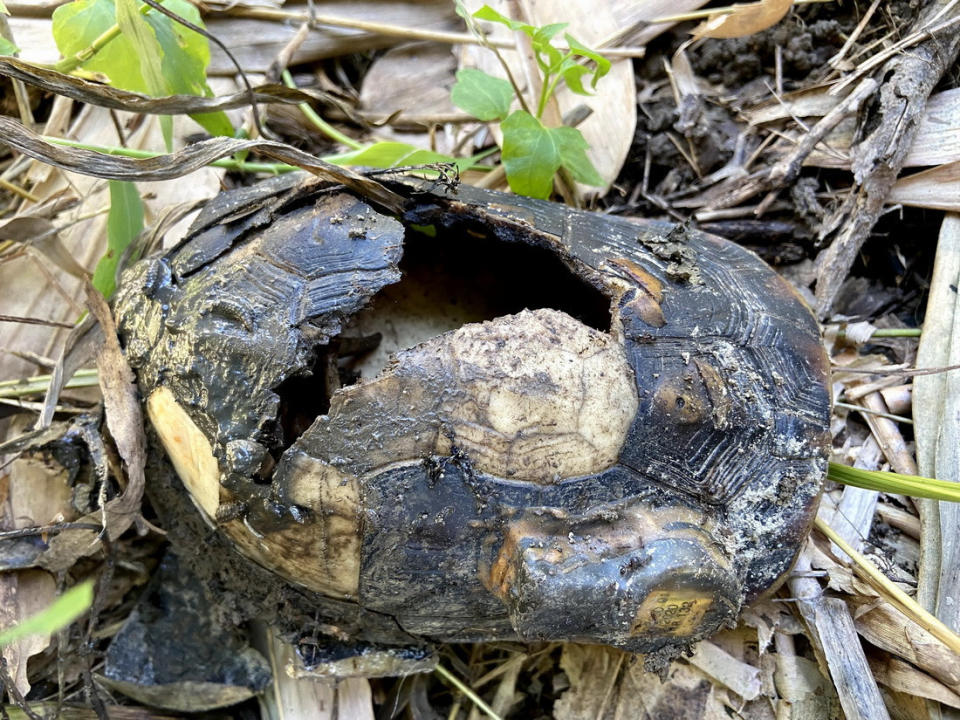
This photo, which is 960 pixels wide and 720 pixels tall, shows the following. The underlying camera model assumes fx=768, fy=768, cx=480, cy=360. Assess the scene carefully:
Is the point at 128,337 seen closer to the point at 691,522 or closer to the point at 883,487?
the point at 691,522

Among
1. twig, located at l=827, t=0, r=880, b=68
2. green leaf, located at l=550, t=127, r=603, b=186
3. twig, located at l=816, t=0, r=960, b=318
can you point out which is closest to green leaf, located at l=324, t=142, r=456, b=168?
green leaf, located at l=550, t=127, r=603, b=186

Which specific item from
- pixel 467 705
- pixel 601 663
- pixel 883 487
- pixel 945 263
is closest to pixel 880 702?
pixel 883 487

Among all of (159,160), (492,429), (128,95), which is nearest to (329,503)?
(492,429)

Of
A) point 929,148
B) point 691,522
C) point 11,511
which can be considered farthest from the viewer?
point 929,148

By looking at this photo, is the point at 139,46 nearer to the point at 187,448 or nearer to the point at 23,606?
the point at 187,448

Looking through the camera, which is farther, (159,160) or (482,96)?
(482,96)

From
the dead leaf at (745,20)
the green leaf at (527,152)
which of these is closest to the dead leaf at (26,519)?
the green leaf at (527,152)
